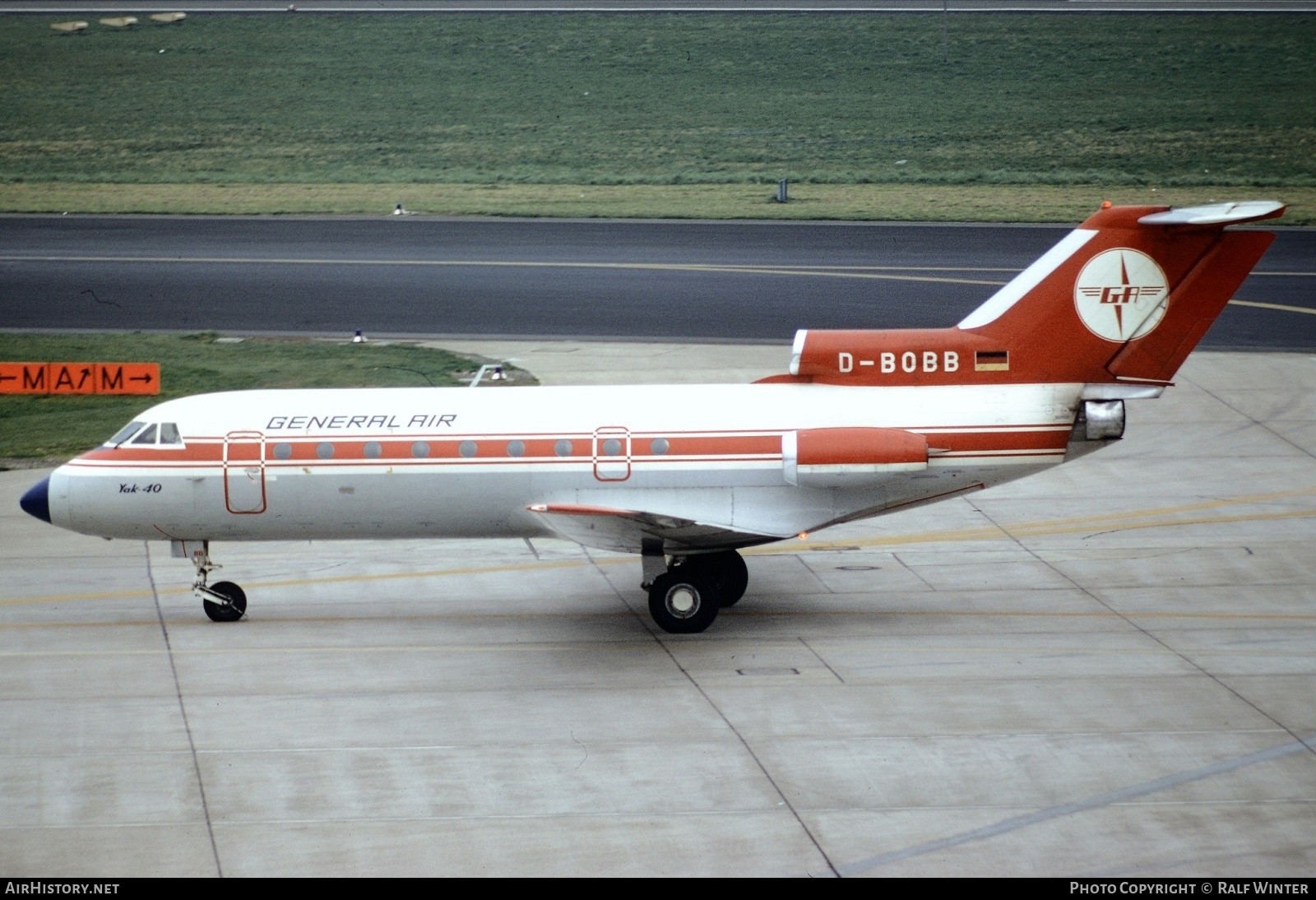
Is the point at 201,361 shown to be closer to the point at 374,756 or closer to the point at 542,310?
the point at 542,310

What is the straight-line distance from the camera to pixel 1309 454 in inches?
1080

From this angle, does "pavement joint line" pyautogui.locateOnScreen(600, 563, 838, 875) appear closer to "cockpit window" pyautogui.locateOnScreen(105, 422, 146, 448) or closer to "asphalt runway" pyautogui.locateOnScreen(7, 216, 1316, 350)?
"cockpit window" pyautogui.locateOnScreen(105, 422, 146, 448)

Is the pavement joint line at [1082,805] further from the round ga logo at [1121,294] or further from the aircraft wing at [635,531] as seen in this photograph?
the aircraft wing at [635,531]

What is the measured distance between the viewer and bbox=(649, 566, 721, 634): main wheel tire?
19500 millimetres

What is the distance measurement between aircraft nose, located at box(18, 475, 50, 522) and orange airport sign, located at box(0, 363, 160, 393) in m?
11.0

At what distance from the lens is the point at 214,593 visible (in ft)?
66.9

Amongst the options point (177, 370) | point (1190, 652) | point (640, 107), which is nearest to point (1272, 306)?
point (1190, 652)

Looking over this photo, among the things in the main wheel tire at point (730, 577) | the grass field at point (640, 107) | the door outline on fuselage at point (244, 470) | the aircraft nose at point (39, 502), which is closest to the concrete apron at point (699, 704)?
the main wheel tire at point (730, 577)

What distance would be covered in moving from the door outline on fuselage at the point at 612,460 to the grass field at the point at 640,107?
3214cm

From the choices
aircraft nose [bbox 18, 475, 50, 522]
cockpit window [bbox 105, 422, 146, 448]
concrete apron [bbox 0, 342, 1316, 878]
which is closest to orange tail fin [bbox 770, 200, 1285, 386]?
concrete apron [bbox 0, 342, 1316, 878]

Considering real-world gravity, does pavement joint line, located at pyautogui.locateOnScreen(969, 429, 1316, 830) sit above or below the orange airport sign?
below

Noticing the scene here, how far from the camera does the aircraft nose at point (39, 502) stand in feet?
66.6

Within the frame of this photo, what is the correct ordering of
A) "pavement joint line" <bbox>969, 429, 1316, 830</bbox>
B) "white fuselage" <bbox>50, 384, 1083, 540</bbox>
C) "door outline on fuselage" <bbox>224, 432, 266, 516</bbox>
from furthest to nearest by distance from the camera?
1. "door outline on fuselage" <bbox>224, 432, 266, 516</bbox>
2. "white fuselage" <bbox>50, 384, 1083, 540</bbox>
3. "pavement joint line" <bbox>969, 429, 1316, 830</bbox>
